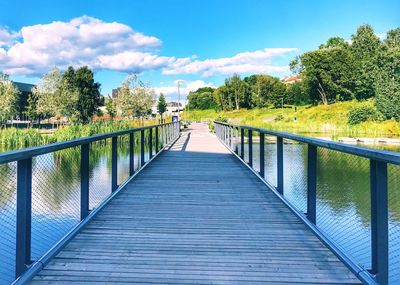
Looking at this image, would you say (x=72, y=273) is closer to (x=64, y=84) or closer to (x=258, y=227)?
(x=258, y=227)

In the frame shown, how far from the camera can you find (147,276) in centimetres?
238

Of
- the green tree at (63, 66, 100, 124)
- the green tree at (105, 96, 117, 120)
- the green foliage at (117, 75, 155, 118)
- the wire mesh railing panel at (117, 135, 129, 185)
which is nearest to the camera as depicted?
the wire mesh railing panel at (117, 135, 129, 185)

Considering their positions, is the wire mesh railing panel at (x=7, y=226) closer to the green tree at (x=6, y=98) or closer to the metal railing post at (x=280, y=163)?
the metal railing post at (x=280, y=163)

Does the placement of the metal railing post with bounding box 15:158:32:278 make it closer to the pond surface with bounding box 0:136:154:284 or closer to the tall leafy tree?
the pond surface with bounding box 0:136:154:284

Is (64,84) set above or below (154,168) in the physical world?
above

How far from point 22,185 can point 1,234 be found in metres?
2.57

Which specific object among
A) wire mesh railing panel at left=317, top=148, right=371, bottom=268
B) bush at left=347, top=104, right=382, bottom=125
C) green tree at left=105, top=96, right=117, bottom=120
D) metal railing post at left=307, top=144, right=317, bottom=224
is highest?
green tree at left=105, top=96, right=117, bottom=120

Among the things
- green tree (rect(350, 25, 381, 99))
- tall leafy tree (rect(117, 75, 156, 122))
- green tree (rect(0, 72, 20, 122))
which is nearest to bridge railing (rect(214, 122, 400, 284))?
green tree (rect(0, 72, 20, 122))

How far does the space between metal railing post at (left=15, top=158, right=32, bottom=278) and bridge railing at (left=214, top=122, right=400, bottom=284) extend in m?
2.04

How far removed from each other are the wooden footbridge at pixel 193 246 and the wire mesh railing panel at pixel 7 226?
752mm

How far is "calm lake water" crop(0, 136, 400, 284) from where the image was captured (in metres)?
3.79

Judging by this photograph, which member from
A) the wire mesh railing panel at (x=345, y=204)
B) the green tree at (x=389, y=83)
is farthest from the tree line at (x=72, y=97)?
the wire mesh railing panel at (x=345, y=204)

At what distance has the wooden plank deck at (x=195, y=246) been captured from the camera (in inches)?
93.8

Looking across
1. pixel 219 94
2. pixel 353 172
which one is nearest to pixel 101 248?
pixel 353 172
